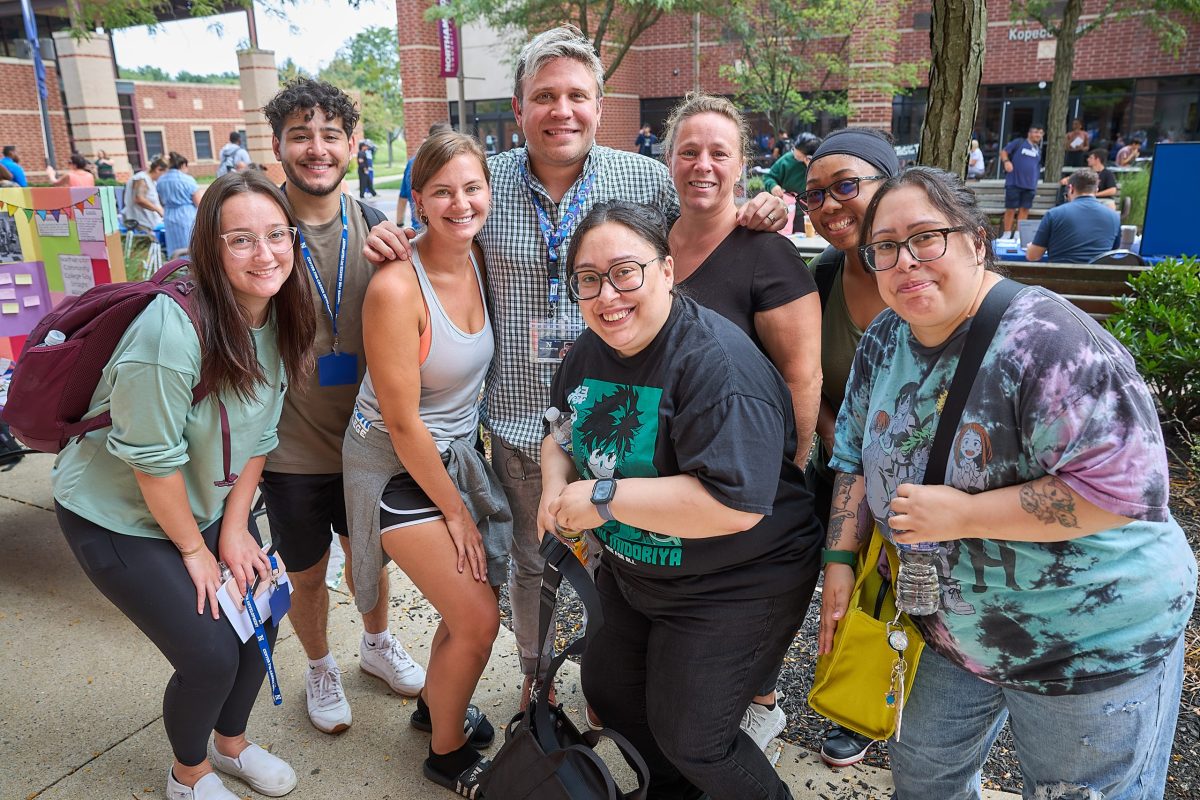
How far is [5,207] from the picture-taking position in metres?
4.90

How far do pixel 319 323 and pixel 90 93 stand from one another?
24.3 m

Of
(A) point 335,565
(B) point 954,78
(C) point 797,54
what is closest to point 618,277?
(A) point 335,565

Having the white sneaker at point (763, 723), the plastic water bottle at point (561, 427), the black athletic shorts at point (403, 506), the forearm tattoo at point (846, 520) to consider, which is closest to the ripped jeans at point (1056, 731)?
the forearm tattoo at point (846, 520)

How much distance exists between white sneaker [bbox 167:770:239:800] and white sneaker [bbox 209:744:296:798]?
11 centimetres

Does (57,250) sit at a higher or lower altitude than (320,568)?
higher

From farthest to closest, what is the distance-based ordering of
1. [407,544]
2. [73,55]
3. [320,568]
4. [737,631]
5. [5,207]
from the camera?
[73,55], [5,207], [320,568], [407,544], [737,631]

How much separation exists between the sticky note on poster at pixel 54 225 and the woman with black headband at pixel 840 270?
4617 millimetres

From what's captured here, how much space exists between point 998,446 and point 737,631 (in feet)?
2.67

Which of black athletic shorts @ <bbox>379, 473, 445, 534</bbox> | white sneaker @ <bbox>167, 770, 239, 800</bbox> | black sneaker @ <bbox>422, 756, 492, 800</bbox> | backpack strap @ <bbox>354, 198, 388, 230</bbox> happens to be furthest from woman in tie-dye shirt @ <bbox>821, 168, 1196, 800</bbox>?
white sneaker @ <bbox>167, 770, 239, 800</bbox>

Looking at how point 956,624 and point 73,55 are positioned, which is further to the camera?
point 73,55

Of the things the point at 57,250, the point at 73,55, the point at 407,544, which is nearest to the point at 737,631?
the point at 407,544

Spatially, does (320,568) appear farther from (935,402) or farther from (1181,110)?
(1181,110)

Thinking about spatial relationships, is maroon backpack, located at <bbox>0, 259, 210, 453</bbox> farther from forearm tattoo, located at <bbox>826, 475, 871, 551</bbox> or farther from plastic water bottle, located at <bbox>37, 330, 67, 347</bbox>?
forearm tattoo, located at <bbox>826, 475, 871, 551</bbox>

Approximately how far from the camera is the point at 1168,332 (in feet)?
16.3
